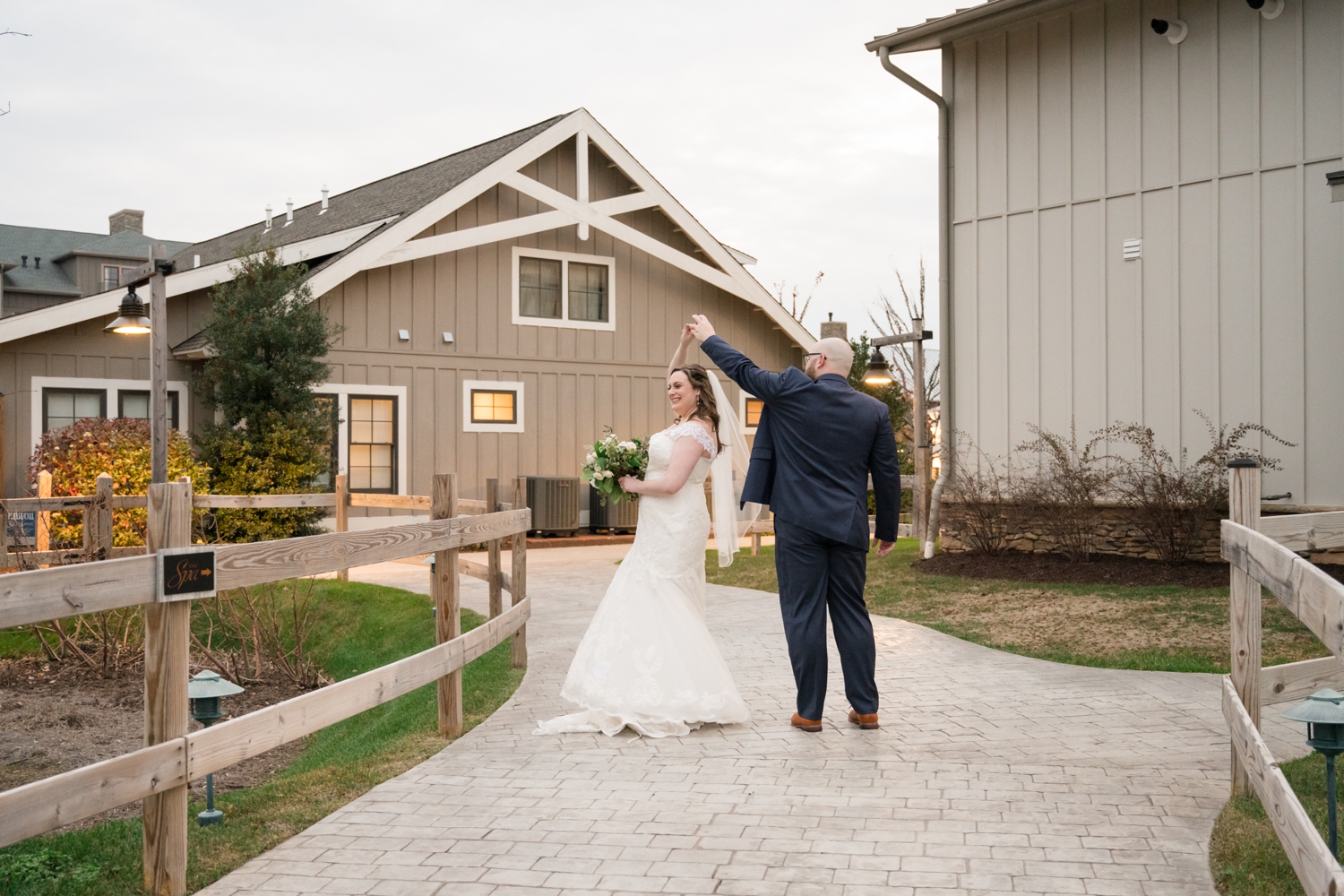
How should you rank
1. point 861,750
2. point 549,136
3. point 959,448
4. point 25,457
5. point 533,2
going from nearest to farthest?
point 861,750 < point 959,448 < point 25,457 < point 549,136 < point 533,2

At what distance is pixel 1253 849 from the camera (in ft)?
12.4

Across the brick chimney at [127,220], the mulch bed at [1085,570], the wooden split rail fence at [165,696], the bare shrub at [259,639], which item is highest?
the brick chimney at [127,220]

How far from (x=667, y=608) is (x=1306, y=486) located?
7773 millimetres

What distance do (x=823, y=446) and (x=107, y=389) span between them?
13.4 metres

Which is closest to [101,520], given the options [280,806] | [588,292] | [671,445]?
[671,445]

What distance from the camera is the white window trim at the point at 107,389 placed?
1536 centimetres

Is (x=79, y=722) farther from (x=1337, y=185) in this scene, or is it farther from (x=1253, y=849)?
(x=1337, y=185)

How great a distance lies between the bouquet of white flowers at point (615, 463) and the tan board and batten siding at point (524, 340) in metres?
11.6

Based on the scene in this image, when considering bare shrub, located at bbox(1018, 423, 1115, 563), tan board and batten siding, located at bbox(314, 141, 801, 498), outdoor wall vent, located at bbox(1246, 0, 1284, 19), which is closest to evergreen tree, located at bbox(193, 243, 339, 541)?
tan board and batten siding, located at bbox(314, 141, 801, 498)

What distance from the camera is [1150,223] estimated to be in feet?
39.3

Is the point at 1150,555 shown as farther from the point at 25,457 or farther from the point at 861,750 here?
the point at 25,457

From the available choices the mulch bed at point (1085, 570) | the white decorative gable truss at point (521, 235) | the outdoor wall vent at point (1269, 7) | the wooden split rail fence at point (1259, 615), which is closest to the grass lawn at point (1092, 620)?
the mulch bed at point (1085, 570)

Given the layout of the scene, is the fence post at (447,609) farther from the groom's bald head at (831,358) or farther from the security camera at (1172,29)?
the security camera at (1172,29)

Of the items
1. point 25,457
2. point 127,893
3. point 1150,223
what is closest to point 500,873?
point 127,893
